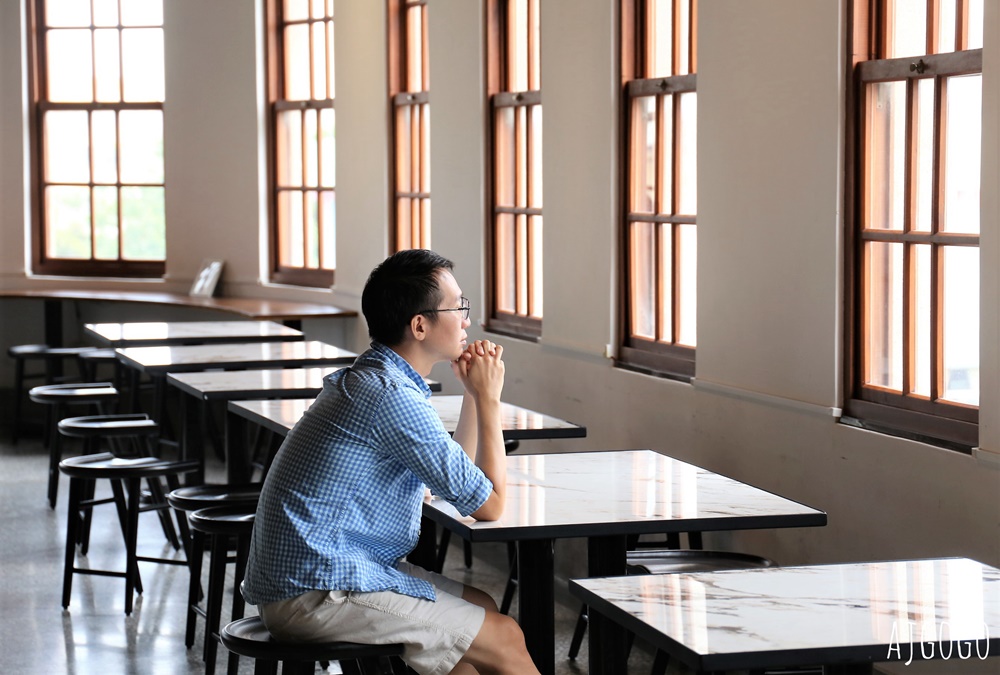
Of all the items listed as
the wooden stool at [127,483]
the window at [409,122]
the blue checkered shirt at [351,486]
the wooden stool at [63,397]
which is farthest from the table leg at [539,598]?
the window at [409,122]

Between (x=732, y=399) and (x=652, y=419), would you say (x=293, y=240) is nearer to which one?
(x=652, y=419)

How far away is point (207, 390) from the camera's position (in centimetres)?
454

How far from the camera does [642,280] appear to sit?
5074 millimetres

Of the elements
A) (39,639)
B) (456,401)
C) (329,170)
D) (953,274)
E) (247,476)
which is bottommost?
(39,639)

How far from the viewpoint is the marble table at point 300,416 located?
3.87 meters

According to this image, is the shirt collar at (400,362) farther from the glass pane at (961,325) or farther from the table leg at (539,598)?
the glass pane at (961,325)

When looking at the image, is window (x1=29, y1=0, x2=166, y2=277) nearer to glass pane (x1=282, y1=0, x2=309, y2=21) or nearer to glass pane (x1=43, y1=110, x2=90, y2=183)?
glass pane (x1=43, y1=110, x2=90, y2=183)

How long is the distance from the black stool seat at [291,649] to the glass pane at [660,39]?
2.87m

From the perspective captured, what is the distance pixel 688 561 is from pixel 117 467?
222cm

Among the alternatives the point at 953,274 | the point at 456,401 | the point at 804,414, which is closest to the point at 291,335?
the point at 456,401

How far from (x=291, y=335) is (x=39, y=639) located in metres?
2.20

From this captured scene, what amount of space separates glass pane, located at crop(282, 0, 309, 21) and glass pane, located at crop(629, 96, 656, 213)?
3.88 metres

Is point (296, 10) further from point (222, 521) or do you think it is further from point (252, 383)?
point (222, 521)

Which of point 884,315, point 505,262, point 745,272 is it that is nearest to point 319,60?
point 505,262
